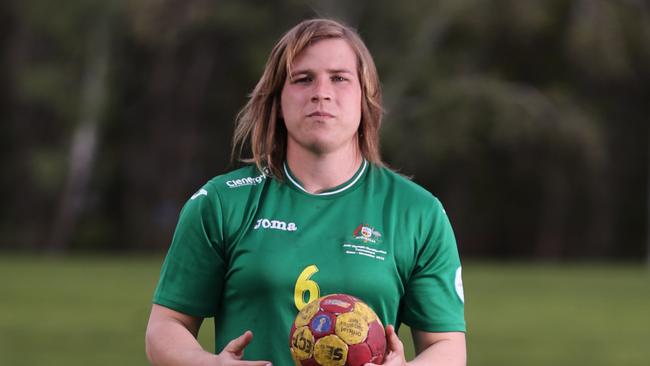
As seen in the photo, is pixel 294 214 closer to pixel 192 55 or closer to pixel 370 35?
pixel 370 35

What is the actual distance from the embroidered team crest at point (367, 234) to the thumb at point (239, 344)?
0.52 metres

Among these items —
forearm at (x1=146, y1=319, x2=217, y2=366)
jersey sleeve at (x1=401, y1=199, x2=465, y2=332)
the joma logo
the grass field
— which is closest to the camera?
forearm at (x1=146, y1=319, x2=217, y2=366)

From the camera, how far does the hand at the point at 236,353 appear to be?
13.1ft

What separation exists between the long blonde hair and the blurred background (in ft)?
102

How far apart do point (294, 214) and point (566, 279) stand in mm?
28689

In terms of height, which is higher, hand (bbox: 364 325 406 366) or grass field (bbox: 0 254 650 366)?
hand (bbox: 364 325 406 366)

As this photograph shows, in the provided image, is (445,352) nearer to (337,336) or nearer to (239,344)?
(337,336)

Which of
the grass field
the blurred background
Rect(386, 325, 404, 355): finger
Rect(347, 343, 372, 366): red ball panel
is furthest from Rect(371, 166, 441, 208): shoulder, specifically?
the blurred background

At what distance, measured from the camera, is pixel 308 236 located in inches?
169

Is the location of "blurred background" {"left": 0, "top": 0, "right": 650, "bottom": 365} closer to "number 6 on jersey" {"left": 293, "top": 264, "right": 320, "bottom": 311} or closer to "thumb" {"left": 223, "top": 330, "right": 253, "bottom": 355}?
"number 6 on jersey" {"left": 293, "top": 264, "right": 320, "bottom": 311}

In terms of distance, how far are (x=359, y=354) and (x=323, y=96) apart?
0.88 meters

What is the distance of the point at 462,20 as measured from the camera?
42.8 meters

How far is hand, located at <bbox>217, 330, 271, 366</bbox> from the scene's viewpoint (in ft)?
13.1

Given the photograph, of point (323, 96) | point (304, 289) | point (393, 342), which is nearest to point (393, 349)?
point (393, 342)
